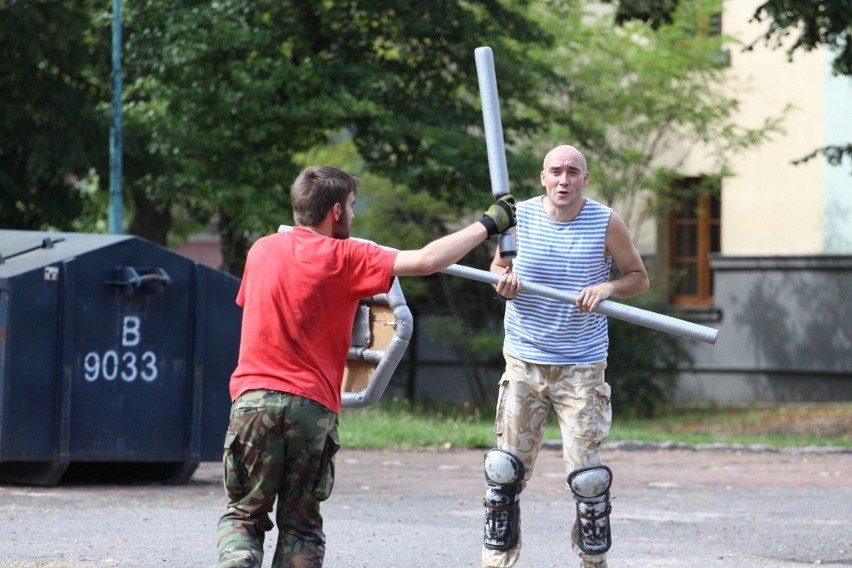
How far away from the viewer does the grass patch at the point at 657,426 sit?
14922 mm

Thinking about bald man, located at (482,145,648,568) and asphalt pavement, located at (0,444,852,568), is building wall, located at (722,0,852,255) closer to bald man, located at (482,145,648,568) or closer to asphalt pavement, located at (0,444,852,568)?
asphalt pavement, located at (0,444,852,568)

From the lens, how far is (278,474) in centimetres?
511

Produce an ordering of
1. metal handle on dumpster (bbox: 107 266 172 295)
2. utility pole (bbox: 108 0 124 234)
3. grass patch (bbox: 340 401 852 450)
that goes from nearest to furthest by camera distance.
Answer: metal handle on dumpster (bbox: 107 266 172 295) < grass patch (bbox: 340 401 852 450) < utility pole (bbox: 108 0 124 234)

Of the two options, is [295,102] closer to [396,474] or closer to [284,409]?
[396,474]

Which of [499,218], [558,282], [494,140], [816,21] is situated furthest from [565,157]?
[816,21]

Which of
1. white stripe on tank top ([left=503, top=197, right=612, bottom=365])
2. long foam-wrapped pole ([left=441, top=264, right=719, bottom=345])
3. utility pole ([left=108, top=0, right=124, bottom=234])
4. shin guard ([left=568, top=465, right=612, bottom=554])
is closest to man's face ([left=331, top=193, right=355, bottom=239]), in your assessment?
long foam-wrapped pole ([left=441, top=264, right=719, bottom=345])

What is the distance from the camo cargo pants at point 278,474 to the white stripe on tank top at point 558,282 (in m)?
1.29

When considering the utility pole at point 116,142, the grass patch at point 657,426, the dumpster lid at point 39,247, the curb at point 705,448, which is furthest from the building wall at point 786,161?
the dumpster lid at point 39,247

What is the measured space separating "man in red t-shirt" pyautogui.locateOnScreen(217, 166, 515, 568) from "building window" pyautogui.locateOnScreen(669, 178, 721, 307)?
21888mm

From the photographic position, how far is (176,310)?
33.2ft

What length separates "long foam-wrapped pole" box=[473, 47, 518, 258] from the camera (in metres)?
6.00

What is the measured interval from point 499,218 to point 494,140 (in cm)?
85

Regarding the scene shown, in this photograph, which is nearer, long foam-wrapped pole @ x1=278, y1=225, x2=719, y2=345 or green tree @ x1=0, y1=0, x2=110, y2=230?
long foam-wrapped pole @ x1=278, y1=225, x2=719, y2=345

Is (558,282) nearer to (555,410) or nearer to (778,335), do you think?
(555,410)
